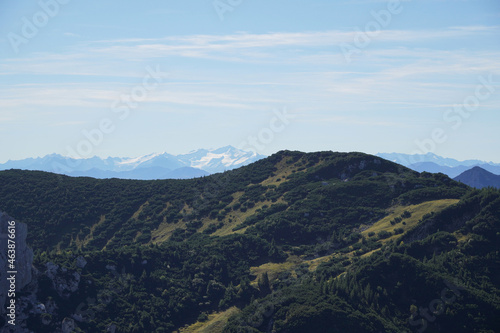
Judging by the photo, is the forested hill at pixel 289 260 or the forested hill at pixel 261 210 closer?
the forested hill at pixel 289 260

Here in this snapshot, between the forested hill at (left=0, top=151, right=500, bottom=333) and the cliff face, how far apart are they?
3.06m

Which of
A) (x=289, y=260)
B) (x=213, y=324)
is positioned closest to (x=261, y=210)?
(x=289, y=260)

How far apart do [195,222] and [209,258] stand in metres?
42.3

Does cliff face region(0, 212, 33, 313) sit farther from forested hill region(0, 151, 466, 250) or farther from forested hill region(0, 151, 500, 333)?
forested hill region(0, 151, 466, 250)

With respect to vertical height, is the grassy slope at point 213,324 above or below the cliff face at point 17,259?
below

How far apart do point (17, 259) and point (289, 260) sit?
7402 centimetres

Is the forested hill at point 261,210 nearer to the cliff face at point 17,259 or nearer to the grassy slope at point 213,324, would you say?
the grassy slope at point 213,324

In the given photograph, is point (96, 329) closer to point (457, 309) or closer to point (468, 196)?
point (457, 309)

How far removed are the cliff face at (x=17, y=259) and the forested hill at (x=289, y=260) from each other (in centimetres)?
306

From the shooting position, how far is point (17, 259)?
101562 millimetres

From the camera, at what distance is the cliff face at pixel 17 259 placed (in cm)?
9769

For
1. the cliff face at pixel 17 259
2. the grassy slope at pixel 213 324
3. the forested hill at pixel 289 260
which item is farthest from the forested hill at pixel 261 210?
the cliff face at pixel 17 259

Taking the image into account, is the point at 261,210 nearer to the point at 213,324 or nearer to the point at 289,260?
the point at 289,260

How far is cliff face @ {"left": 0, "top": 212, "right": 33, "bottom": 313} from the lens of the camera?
9769 centimetres
